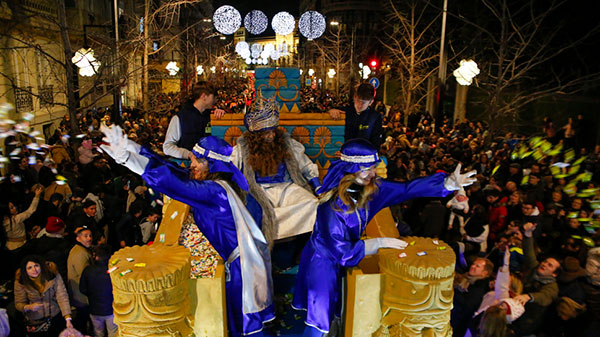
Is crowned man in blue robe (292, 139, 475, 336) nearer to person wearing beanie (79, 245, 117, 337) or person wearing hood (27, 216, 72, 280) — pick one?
person wearing beanie (79, 245, 117, 337)

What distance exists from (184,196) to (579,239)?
5.45 m

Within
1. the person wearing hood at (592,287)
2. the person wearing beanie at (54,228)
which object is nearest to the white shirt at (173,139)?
the person wearing beanie at (54,228)

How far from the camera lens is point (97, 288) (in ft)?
16.1

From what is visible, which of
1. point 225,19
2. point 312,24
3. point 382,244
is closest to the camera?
point 382,244

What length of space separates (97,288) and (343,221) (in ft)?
9.90

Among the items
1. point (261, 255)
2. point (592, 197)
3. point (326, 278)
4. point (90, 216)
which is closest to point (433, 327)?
point (326, 278)

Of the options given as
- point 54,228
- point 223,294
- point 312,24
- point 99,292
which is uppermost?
point 312,24

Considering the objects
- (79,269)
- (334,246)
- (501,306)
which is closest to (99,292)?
(79,269)

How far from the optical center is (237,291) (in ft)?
12.7

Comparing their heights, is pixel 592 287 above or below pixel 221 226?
below

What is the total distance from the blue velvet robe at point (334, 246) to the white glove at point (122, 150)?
149 centimetres

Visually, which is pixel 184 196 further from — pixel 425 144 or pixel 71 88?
pixel 425 144

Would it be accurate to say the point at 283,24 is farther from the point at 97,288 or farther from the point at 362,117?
the point at 97,288

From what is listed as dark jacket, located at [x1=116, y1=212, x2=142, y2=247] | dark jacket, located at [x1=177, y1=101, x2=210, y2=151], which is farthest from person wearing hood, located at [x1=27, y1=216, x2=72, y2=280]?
dark jacket, located at [x1=177, y1=101, x2=210, y2=151]
